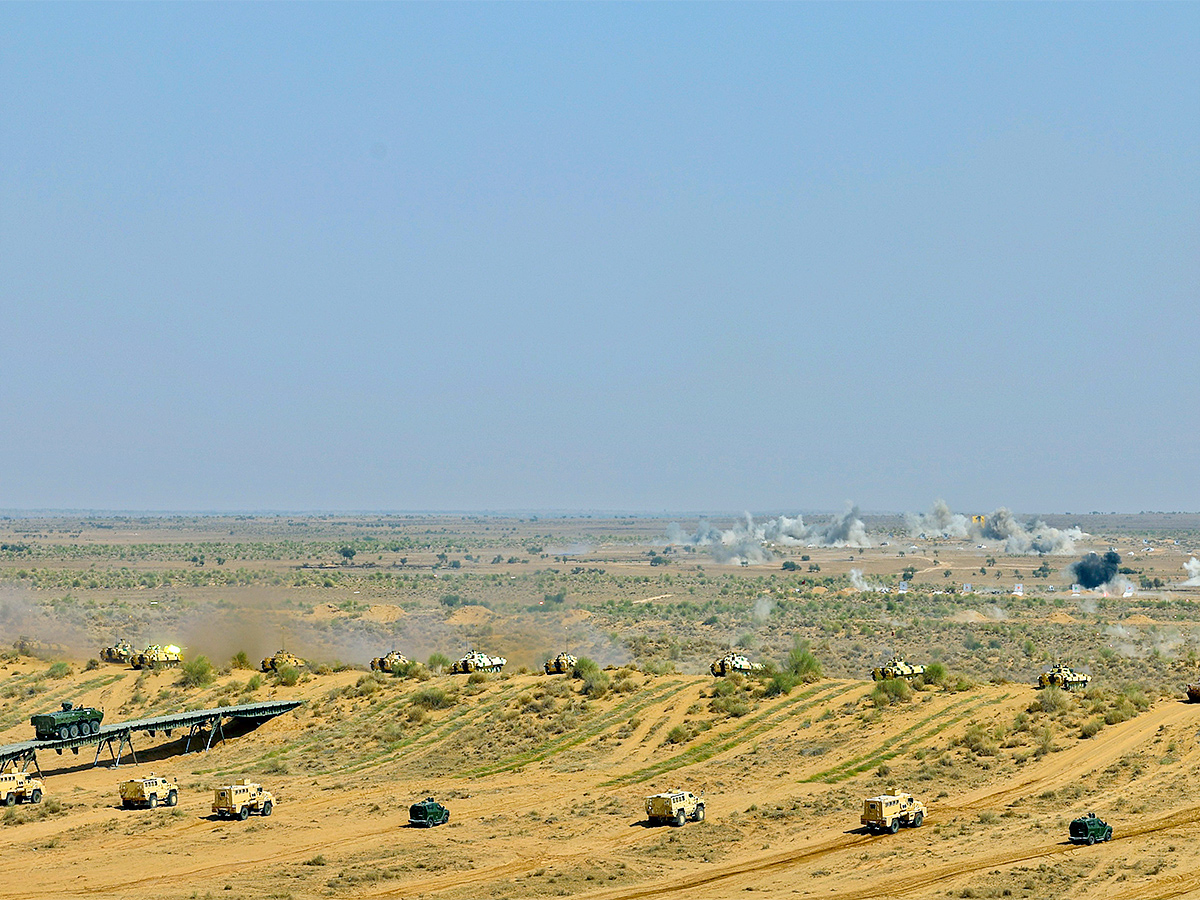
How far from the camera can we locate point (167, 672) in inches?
3196

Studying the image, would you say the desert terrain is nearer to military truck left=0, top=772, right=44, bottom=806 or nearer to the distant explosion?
military truck left=0, top=772, right=44, bottom=806

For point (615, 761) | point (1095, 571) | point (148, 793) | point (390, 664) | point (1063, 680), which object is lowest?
point (615, 761)

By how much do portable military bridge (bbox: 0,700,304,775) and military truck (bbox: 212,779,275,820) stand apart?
12374mm

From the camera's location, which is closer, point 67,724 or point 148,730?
point 67,724

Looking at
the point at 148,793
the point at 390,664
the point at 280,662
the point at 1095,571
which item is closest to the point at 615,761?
the point at 148,793

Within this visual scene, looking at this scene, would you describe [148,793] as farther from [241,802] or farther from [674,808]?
[674,808]

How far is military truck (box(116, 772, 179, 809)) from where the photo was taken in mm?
52938

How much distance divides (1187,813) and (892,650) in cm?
5057

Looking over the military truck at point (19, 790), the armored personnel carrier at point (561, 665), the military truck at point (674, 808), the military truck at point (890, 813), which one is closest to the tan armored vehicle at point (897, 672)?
the armored personnel carrier at point (561, 665)

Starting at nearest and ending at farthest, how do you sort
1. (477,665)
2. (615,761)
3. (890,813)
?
(890,813)
(615,761)
(477,665)

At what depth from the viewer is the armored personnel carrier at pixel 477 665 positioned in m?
77.2

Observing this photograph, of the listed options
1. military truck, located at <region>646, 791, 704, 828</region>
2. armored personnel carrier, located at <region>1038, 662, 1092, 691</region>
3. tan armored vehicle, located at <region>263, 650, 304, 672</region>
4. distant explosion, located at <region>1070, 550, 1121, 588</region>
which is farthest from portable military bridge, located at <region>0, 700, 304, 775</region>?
distant explosion, located at <region>1070, 550, 1121, 588</region>

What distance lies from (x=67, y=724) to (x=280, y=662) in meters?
20.1

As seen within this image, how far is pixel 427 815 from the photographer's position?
161ft
